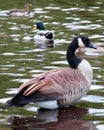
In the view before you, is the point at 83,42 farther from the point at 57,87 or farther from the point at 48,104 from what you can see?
the point at 48,104

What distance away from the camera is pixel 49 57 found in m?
18.6

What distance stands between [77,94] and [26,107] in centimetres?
111

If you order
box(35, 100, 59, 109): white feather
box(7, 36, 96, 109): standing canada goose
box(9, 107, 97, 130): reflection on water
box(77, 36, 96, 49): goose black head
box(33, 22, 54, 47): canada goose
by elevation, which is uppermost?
box(77, 36, 96, 49): goose black head

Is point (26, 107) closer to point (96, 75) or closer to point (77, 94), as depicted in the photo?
point (77, 94)

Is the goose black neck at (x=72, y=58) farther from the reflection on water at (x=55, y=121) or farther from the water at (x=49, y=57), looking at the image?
the reflection on water at (x=55, y=121)

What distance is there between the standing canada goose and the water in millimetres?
274

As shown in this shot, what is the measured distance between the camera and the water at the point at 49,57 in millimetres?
11680

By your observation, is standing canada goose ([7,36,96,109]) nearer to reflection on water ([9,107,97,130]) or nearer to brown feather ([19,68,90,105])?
brown feather ([19,68,90,105])

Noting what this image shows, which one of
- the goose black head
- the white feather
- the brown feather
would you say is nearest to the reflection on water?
the white feather

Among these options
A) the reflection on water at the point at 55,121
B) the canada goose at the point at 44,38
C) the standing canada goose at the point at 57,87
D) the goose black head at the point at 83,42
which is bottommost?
the canada goose at the point at 44,38

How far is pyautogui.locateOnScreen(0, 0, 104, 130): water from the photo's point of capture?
38.3ft

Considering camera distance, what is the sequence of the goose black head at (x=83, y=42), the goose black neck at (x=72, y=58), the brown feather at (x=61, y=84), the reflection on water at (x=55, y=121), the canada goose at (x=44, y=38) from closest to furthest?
the reflection on water at (x=55, y=121) < the brown feather at (x=61, y=84) < the goose black neck at (x=72, y=58) < the goose black head at (x=83, y=42) < the canada goose at (x=44, y=38)

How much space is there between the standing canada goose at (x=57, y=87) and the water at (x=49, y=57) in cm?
27

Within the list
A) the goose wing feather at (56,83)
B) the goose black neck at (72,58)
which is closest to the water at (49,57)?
the goose wing feather at (56,83)
